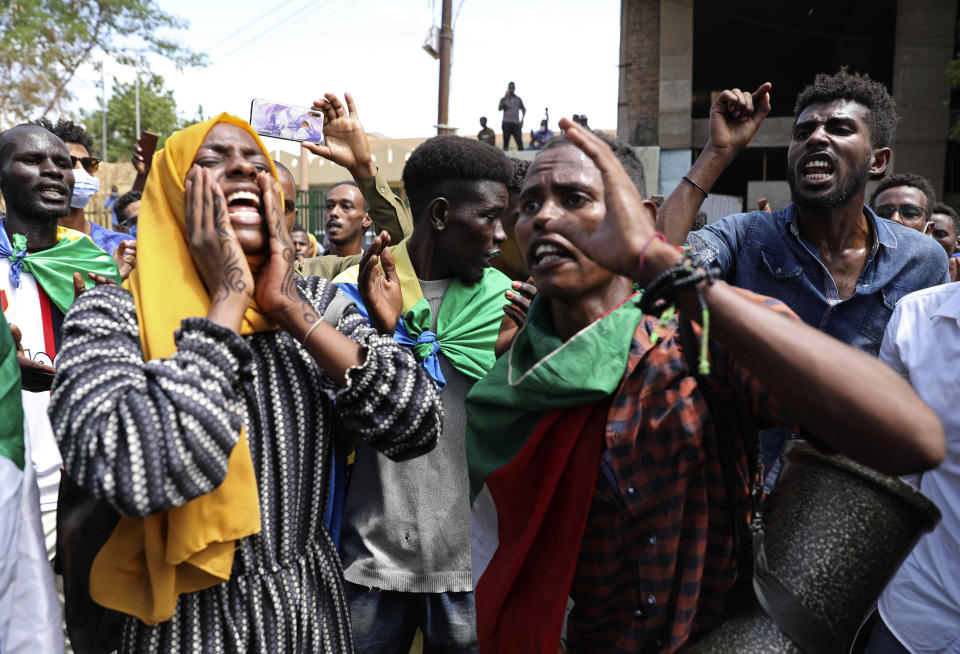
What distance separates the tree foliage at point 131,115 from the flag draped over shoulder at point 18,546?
45.7 metres

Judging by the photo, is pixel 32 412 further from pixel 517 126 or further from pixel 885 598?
pixel 517 126

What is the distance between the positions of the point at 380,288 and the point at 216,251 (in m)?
0.85

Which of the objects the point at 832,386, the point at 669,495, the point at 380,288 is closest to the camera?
the point at 832,386

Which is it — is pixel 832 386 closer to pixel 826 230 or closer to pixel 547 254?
pixel 547 254

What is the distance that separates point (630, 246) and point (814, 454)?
1.78ft

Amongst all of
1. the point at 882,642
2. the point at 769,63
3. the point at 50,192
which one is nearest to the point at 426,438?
the point at 882,642

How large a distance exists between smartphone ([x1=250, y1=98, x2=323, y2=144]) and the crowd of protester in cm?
77

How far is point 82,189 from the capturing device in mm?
5199

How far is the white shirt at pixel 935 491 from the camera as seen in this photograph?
2043 mm

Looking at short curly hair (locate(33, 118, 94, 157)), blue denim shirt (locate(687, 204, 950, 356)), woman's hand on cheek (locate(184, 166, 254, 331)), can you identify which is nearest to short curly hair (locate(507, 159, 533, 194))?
blue denim shirt (locate(687, 204, 950, 356))

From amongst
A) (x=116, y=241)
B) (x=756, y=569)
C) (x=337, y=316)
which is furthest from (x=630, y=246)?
(x=116, y=241)

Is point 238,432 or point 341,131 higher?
point 341,131

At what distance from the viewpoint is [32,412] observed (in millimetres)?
3309

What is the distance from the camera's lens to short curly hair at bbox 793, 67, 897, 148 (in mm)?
2994
